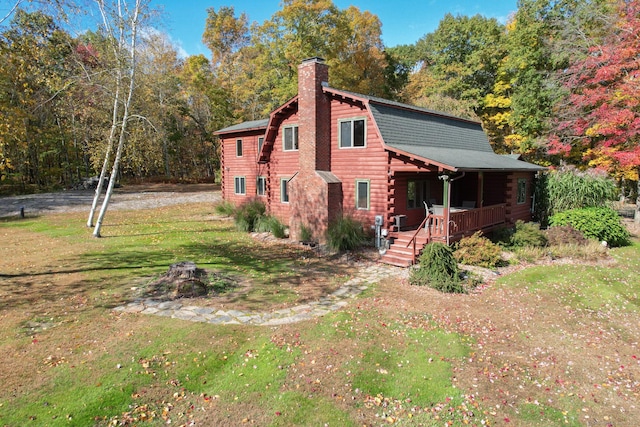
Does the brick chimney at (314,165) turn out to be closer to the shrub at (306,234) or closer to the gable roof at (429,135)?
the shrub at (306,234)

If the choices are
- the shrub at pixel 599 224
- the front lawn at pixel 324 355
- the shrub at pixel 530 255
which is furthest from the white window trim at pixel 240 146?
the shrub at pixel 599 224

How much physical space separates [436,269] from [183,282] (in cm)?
728

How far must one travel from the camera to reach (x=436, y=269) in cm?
1141

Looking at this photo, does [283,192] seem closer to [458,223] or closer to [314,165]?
[314,165]

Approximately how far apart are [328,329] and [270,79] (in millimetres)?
33810

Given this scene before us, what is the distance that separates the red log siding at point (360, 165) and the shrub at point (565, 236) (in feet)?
24.8

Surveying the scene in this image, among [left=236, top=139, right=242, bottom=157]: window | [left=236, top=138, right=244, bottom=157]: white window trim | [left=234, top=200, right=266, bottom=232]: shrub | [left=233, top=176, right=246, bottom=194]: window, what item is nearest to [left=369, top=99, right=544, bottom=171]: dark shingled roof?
[left=234, top=200, right=266, bottom=232]: shrub

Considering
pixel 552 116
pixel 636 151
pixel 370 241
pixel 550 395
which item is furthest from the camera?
pixel 552 116

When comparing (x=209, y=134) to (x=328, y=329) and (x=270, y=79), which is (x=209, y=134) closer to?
(x=270, y=79)

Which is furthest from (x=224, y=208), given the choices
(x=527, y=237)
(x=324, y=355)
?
(x=324, y=355)

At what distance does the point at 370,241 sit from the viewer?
16.6 meters

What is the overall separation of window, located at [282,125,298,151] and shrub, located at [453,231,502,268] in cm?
974

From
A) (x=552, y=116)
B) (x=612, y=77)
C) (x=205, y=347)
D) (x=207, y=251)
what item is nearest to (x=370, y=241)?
(x=207, y=251)

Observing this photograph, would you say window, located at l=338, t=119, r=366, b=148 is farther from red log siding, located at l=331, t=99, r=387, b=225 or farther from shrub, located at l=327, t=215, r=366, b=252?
shrub, located at l=327, t=215, r=366, b=252
